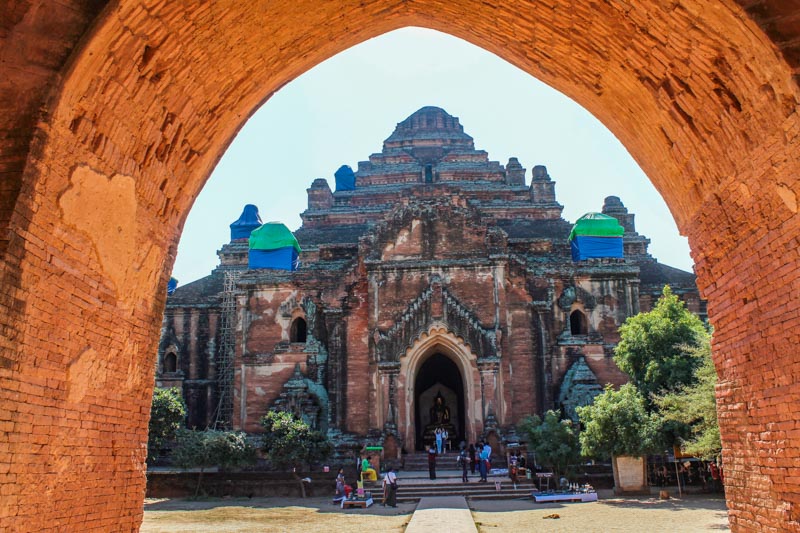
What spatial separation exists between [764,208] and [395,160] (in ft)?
119

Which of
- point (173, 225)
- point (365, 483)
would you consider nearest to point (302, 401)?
point (365, 483)

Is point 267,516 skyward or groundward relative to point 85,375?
groundward

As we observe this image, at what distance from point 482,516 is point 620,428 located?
5.20 metres

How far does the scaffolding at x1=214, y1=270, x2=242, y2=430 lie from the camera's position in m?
30.1

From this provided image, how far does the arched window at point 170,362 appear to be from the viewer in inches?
1241

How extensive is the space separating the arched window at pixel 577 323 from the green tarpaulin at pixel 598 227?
3.54 meters

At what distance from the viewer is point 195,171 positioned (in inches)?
294

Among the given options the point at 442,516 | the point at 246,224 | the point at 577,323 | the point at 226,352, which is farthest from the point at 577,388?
the point at 246,224

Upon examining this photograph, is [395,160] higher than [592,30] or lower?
higher

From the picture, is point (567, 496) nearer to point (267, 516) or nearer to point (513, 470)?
point (513, 470)

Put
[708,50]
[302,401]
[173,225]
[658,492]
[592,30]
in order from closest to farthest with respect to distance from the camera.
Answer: [708,50] < [592,30] < [173,225] < [658,492] < [302,401]

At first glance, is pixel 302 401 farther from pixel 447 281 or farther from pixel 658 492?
pixel 658 492

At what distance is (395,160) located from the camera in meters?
41.2

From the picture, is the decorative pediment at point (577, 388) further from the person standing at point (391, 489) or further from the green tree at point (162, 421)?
the green tree at point (162, 421)
